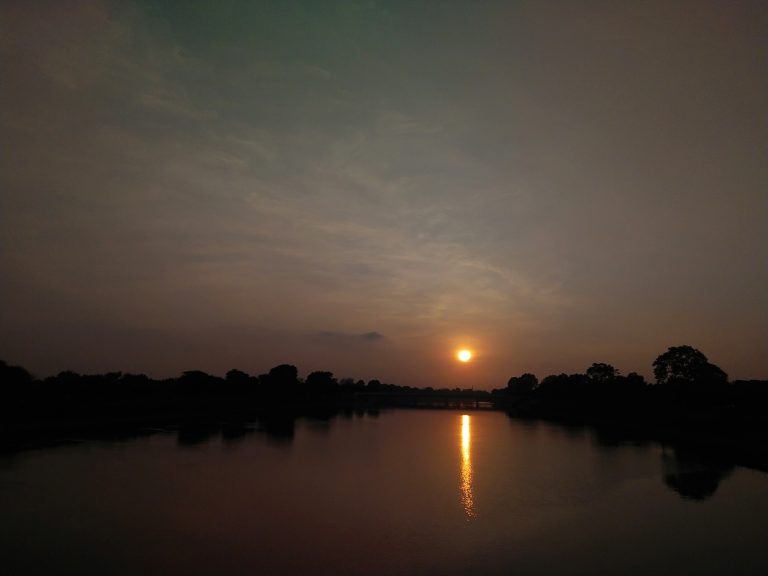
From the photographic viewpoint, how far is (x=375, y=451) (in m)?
46.6

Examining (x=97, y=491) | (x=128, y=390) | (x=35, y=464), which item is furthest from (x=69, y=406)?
(x=97, y=491)

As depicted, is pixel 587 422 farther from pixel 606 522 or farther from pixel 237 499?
pixel 237 499

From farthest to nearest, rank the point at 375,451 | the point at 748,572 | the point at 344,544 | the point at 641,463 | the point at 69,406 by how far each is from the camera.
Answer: the point at 69,406 < the point at 375,451 < the point at 641,463 < the point at 344,544 < the point at 748,572

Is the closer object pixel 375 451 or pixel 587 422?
pixel 375 451

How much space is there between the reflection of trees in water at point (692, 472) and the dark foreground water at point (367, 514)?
24cm

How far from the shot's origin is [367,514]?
928 inches

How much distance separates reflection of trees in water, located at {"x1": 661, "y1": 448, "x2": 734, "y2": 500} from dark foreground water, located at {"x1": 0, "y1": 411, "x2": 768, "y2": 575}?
9.3 inches

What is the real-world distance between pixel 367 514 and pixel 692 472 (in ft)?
93.1

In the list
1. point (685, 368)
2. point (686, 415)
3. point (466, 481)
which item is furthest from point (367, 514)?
point (685, 368)

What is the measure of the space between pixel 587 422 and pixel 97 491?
8015cm

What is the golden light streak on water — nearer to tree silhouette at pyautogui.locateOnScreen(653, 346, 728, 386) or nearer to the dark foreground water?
the dark foreground water

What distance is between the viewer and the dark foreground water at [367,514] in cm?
1722

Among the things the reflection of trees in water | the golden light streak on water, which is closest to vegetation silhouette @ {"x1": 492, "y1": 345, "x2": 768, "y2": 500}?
the reflection of trees in water

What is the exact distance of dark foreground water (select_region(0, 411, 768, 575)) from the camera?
17219 mm
